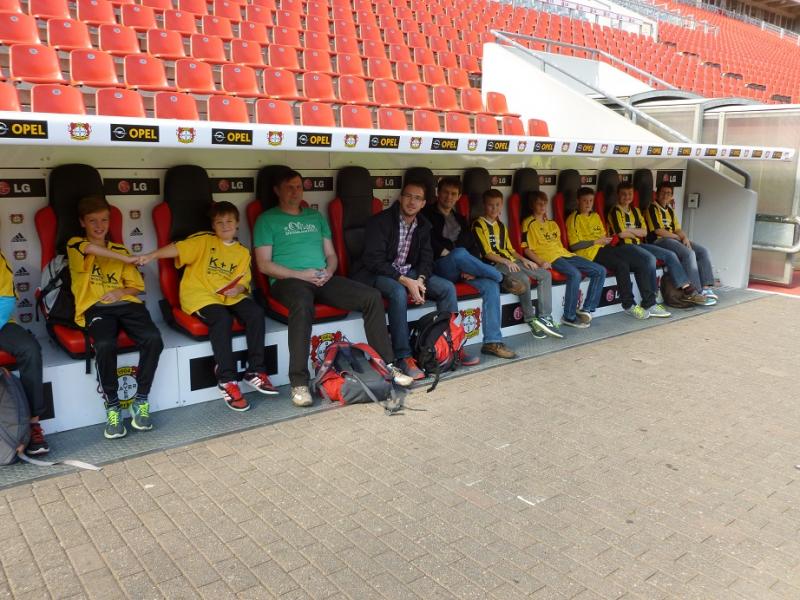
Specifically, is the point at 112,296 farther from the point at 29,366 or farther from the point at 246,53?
the point at 246,53

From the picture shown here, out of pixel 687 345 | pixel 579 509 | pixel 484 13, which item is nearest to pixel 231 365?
pixel 579 509

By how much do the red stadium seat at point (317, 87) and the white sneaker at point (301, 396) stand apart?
15.1 ft

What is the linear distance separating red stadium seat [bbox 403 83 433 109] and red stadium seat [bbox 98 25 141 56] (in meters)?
3.34

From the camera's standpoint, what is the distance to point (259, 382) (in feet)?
13.7

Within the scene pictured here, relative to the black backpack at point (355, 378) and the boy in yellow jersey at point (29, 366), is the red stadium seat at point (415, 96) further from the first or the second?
the boy in yellow jersey at point (29, 366)

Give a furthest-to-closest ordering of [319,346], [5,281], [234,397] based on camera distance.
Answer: [319,346] < [234,397] < [5,281]

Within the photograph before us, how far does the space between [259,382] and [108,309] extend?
990 mm

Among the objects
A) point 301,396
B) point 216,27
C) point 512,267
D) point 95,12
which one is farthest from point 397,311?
point 216,27

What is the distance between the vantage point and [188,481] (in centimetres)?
316

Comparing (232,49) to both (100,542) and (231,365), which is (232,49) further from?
(100,542)

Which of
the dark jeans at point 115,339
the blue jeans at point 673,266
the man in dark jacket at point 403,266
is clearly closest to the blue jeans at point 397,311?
the man in dark jacket at point 403,266

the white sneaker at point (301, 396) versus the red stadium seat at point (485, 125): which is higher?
the red stadium seat at point (485, 125)

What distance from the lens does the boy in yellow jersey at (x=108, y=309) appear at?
3627 mm

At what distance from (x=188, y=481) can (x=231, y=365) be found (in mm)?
1014
